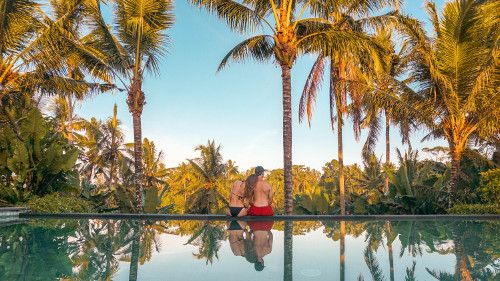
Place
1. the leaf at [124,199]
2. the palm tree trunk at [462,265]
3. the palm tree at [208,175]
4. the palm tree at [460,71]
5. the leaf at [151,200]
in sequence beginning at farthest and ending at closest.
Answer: the palm tree at [208,175] < the leaf at [124,199] < the leaf at [151,200] < the palm tree at [460,71] < the palm tree trunk at [462,265]

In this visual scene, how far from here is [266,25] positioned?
10.5 m

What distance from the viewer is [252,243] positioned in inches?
156

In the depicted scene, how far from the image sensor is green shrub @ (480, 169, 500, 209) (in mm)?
8961

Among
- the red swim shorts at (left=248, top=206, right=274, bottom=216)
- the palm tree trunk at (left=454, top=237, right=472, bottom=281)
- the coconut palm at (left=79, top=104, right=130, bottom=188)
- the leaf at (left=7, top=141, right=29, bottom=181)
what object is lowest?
the palm tree trunk at (left=454, top=237, right=472, bottom=281)

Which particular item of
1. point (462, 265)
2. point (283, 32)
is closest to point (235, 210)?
point (462, 265)

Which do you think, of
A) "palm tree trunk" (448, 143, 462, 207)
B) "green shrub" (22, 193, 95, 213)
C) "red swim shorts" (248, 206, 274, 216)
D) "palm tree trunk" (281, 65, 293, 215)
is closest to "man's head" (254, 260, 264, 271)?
"red swim shorts" (248, 206, 274, 216)

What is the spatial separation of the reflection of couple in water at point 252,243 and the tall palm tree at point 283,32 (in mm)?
4624

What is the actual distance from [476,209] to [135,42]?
11011 millimetres

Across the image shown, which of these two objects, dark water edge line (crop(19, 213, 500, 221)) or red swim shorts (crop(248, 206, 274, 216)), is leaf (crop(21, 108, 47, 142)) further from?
red swim shorts (crop(248, 206, 274, 216))

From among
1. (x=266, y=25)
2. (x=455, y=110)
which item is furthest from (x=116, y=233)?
(x=455, y=110)

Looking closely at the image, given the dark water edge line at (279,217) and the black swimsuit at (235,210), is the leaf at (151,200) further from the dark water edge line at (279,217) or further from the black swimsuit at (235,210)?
the black swimsuit at (235,210)

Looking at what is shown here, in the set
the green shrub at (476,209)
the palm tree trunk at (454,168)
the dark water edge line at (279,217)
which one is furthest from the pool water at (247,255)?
the palm tree trunk at (454,168)

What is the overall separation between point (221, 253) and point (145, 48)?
977cm

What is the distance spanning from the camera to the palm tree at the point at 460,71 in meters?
9.30
